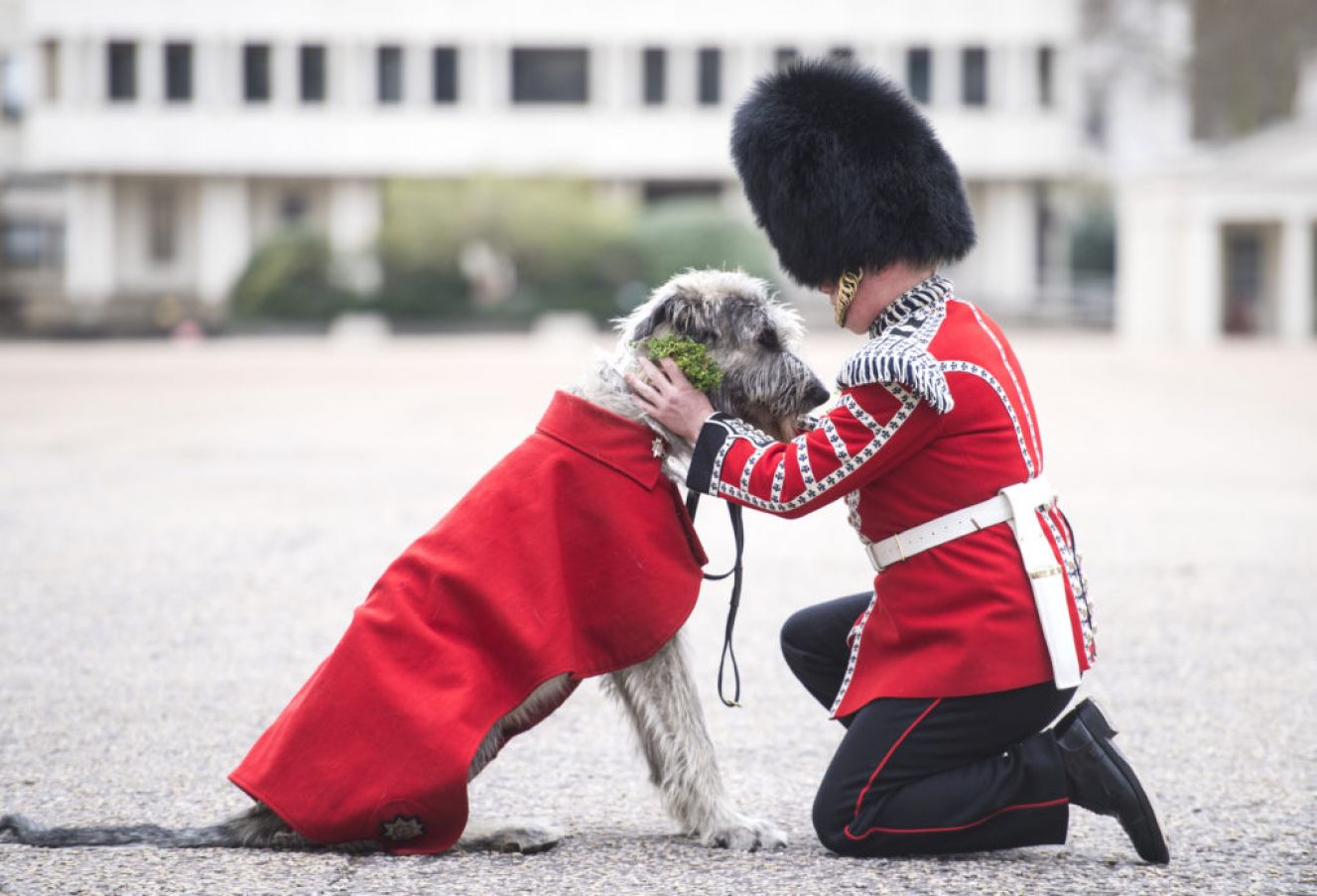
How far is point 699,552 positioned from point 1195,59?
6208 centimetres

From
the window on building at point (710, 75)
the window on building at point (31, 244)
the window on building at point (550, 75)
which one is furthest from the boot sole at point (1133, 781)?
the window on building at point (31, 244)

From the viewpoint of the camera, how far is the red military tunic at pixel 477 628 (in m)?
4.28

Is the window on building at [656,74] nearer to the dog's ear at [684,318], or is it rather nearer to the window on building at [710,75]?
the window on building at [710,75]

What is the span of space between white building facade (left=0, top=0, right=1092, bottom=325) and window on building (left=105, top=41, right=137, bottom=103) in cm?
7

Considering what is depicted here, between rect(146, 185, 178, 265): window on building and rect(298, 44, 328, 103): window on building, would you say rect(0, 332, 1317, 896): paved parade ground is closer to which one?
rect(298, 44, 328, 103): window on building

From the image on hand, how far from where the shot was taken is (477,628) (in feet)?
14.3

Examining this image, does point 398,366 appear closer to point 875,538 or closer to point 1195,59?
point 875,538

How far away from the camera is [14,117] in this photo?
2603 inches

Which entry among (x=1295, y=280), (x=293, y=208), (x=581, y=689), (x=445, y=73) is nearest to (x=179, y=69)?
(x=293, y=208)

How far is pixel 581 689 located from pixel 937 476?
2.97 metres

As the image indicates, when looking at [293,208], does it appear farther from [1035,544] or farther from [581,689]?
[1035,544]

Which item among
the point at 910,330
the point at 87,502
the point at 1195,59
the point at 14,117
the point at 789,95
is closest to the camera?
the point at 910,330

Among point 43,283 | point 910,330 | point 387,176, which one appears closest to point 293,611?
point 910,330

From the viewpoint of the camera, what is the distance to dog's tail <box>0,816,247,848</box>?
436 centimetres
